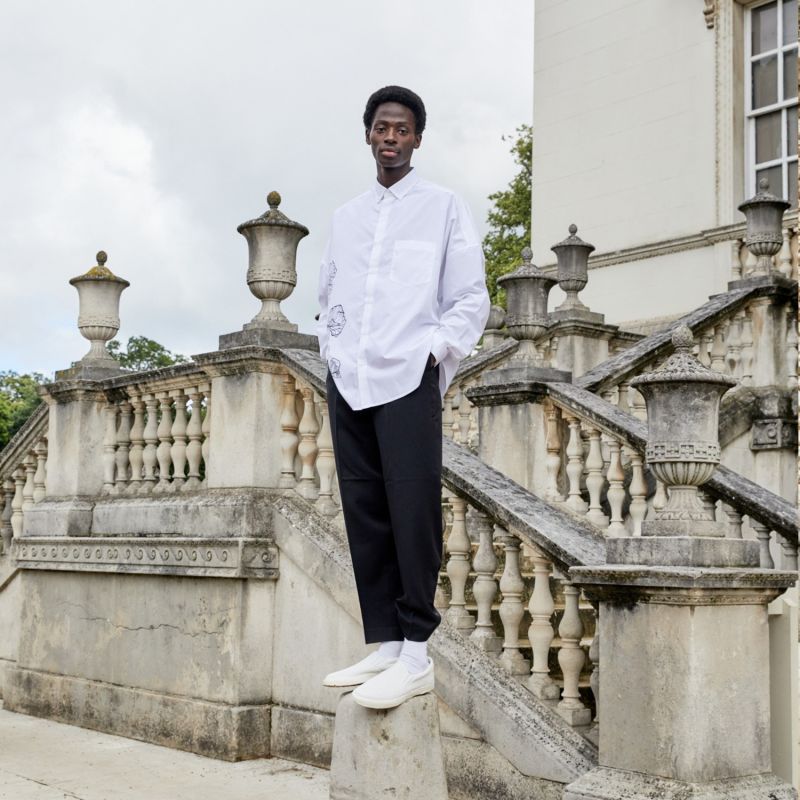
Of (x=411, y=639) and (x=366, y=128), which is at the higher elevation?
(x=366, y=128)

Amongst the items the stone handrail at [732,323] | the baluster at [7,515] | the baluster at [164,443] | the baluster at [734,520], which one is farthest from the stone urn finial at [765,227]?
the baluster at [7,515]

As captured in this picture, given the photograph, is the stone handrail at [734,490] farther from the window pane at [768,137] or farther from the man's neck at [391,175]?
the window pane at [768,137]

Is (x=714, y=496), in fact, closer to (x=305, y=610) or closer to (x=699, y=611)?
(x=699, y=611)

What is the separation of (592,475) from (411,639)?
325cm

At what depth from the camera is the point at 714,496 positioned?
6492 mm

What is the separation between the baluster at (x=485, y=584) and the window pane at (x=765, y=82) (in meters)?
9.53

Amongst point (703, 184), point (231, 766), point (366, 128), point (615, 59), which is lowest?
point (231, 766)

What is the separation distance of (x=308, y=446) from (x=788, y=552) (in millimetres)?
2654

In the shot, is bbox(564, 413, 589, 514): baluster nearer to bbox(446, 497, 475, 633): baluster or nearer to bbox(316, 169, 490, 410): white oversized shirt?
bbox(446, 497, 475, 633): baluster

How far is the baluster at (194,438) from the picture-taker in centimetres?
782

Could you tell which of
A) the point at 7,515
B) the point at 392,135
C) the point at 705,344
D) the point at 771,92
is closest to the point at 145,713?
the point at 7,515

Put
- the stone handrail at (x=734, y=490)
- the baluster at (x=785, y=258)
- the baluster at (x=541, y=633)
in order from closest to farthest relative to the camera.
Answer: the baluster at (x=541, y=633) → the stone handrail at (x=734, y=490) → the baluster at (x=785, y=258)

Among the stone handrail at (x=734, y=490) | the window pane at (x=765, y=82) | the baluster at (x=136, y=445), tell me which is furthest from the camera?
the window pane at (x=765, y=82)

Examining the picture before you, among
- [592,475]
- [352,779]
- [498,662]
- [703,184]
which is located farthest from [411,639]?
[703,184]
